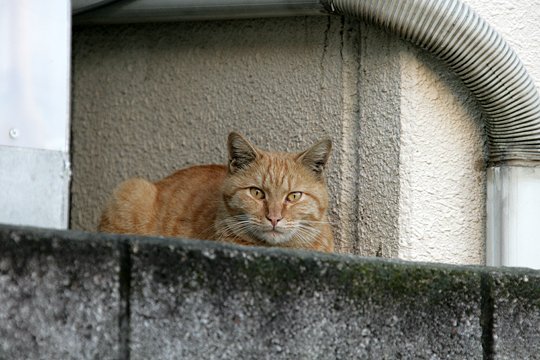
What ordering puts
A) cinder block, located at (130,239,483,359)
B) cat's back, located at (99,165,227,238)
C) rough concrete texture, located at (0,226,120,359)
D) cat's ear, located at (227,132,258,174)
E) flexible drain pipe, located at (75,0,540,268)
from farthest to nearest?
cat's back, located at (99,165,227,238), cat's ear, located at (227,132,258,174), flexible drain pipe, located at (75,0,540,268), cinder block, located at (130,239,483,359), rough concrete texture, located at (0,226,120,359)

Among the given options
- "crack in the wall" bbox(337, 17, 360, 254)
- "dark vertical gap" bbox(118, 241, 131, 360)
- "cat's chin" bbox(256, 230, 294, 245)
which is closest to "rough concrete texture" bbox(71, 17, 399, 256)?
"crack in the wall" bbox(337, 17, 360, 254)

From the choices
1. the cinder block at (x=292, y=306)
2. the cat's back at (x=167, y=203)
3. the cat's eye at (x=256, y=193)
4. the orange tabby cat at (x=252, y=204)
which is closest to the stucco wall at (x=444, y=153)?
the orange tabby cat at (x=252, y=204)

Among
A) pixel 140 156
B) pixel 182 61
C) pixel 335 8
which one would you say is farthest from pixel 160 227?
pixel 335 8

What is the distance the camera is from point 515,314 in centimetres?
268

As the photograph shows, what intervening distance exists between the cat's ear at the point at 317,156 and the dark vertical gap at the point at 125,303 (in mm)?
1637

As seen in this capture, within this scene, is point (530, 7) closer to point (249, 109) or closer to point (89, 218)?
point (249, 109)

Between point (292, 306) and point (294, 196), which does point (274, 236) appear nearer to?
point (294, 196)

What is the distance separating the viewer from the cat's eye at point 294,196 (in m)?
3.95

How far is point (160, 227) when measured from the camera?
4.23 meters

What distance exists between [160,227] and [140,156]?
0.52 m

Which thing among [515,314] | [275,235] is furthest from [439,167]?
[515,314]

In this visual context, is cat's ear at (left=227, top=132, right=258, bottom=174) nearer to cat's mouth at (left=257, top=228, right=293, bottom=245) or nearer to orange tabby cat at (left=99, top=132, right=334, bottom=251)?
orange tabby cat at (left=99, top=132, right=334, bottom=251)

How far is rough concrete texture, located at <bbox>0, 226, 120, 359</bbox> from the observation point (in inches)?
84.0

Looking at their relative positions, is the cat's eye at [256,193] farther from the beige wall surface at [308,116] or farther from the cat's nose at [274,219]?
the beige wall surface at [308,116]
